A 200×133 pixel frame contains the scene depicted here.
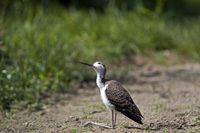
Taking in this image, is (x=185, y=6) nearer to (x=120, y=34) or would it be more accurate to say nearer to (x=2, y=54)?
(x=120, y=34)

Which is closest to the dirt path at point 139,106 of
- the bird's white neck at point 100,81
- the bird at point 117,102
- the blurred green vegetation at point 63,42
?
the bird at point 117,102

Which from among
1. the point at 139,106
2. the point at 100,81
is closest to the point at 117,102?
the point at 100,81

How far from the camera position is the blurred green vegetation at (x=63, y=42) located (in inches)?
197

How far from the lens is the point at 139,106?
4559 millimetres

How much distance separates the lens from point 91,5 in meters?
9.69

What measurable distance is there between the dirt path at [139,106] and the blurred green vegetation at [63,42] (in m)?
0.38

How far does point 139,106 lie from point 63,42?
7.60ft

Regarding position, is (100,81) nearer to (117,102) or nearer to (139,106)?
(117,102)

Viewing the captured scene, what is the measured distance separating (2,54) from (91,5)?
4.81 meters

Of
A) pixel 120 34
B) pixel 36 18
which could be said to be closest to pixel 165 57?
pixel 120 34

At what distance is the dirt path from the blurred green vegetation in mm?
382

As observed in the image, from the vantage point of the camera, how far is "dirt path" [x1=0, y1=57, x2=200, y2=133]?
3828mm

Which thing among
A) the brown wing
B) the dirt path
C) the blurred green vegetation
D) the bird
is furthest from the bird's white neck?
the blurred green vegetation

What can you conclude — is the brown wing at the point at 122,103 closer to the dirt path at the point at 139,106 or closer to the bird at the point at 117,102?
the bird at the point at 117,102
